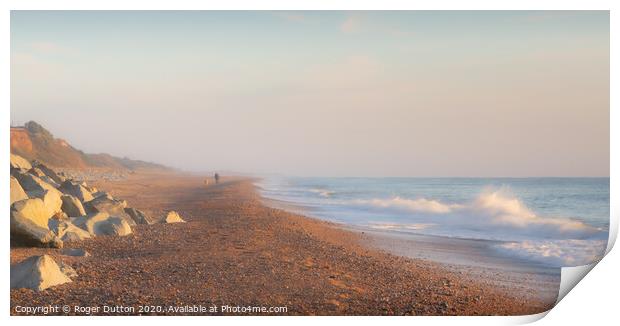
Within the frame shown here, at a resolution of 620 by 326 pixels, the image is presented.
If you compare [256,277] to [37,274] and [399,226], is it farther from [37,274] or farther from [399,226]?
[399,226]

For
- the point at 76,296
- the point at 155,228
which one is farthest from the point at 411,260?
the point at 76,296

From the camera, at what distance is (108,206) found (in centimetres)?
674

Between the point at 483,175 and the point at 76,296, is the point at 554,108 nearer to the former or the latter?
the point at 483,175

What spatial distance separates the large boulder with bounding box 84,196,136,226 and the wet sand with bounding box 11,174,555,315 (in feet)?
0.65

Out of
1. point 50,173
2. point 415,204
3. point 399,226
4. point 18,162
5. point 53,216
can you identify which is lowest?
point 399,226

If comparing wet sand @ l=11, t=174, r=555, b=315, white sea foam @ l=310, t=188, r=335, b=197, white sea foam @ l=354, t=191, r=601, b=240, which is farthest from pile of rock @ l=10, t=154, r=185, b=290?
white sea foam @ l=310, t=188, r=335, b=197

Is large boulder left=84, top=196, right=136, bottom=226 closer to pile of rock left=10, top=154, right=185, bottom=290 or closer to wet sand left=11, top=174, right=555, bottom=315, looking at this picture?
pile of rock left=10, top=154, right=185, bottom=290

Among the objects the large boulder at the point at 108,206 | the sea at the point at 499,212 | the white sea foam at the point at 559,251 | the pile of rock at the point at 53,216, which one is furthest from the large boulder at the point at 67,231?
the white sea foam at the point at 559,251

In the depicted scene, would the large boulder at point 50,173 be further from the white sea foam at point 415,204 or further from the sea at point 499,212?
the white sea foam at point 415,204

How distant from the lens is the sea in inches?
231

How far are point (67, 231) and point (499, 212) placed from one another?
5165mm

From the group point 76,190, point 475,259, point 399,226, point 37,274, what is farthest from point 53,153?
point 399,226

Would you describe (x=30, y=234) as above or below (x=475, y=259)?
above

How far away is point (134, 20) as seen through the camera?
5.38 meters
